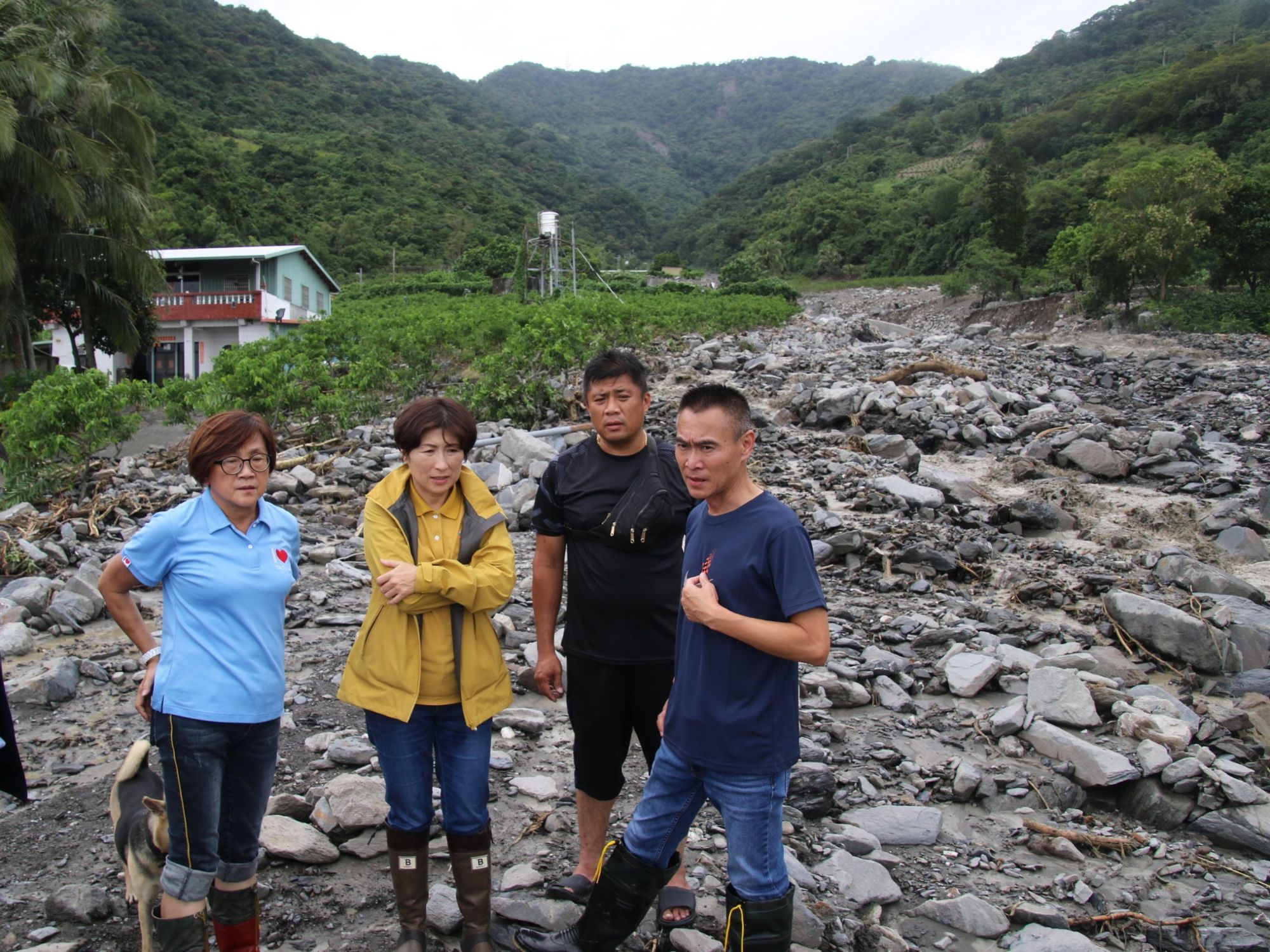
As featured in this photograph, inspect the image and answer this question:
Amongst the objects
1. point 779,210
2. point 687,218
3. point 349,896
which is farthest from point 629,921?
point 687,218

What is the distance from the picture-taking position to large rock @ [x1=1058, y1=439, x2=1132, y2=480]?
29.4 ft

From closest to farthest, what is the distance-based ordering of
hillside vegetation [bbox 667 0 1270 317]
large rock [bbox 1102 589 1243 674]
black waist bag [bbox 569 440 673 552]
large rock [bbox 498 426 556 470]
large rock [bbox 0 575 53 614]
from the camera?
black waist bag [bbox 569 440 673 552] < large rock [bbox 1102 589 1243 674] < large rock [bbox 0 575 53 614] < large rock [bbox 498 426 556 470] < hillside vegetation [bbox 667 0 1270 317]

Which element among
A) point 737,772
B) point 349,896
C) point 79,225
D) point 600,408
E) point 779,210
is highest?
point 779,210

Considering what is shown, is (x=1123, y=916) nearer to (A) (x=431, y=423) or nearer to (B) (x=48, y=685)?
(A) (x=431, y=423)

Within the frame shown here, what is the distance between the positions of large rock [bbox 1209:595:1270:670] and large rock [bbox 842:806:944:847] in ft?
8.43

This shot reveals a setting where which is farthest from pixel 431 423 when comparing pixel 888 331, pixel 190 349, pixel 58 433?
pixel 190 349

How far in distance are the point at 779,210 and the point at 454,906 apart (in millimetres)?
87675

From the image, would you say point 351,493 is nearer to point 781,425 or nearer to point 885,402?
point 781,425

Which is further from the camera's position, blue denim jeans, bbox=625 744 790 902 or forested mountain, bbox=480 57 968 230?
forested mountain, bbox=480 57 968 230

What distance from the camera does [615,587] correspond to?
2.50 m

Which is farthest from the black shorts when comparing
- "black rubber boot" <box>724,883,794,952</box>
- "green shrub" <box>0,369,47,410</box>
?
"green shrub" <box>0,369,47,410</box>

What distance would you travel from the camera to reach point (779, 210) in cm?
8456

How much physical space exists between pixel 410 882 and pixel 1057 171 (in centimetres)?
7069

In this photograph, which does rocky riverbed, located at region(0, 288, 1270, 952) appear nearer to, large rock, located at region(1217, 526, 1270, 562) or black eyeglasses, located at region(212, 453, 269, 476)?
large rock, located at region(1217, 526, 1270, 562)
